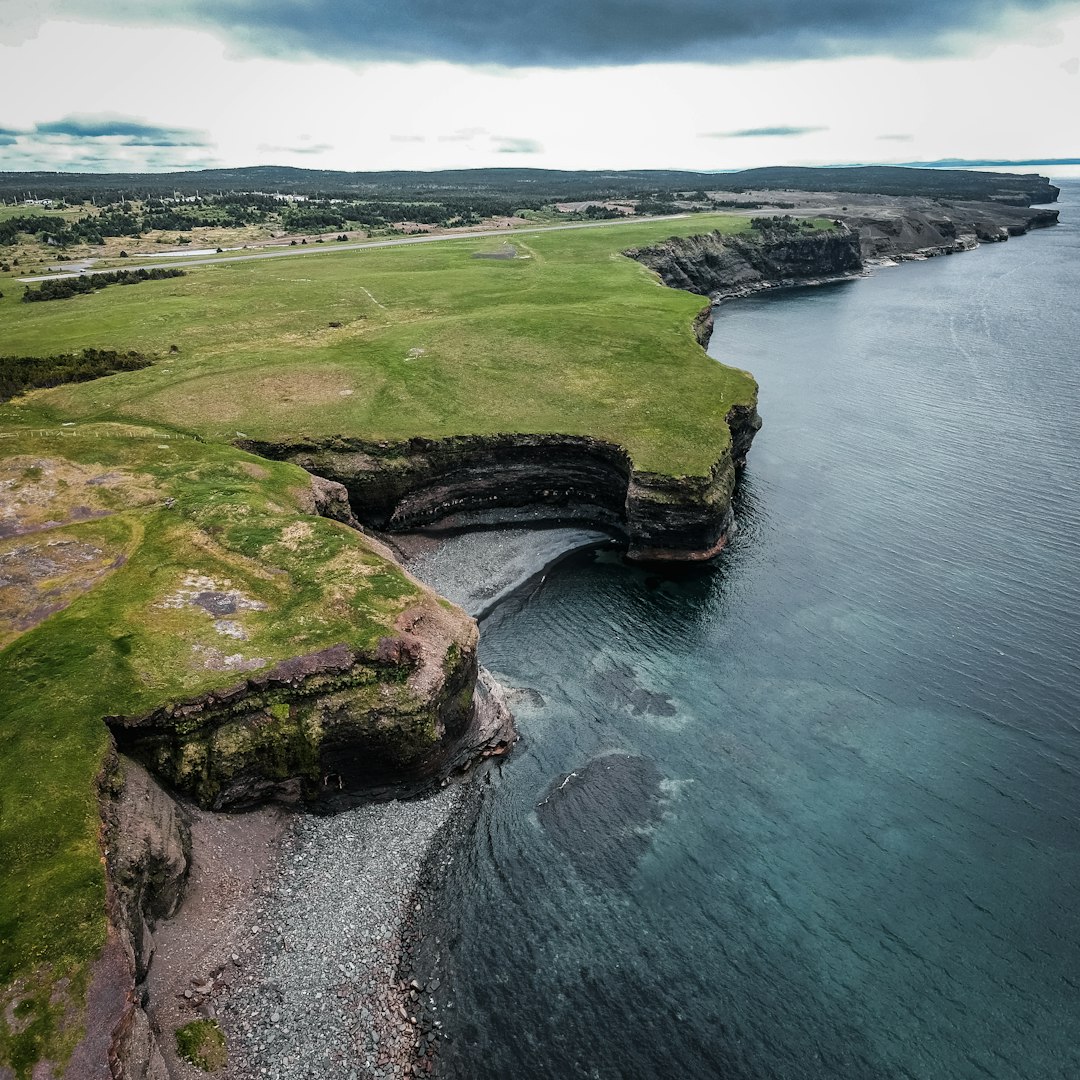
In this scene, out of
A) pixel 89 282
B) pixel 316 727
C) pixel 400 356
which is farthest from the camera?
pixel 89 282

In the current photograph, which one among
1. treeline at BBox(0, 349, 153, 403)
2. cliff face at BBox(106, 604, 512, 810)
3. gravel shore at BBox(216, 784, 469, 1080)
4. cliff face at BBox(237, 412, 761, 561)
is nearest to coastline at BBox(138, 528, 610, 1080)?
gravel shore at BBox(216, 784, 469, 1080)

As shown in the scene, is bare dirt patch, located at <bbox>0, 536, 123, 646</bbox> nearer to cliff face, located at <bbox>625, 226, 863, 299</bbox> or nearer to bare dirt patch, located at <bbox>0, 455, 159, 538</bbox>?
bare dirt patch, located at <bbox>0, 455, 159, 538</bbox>

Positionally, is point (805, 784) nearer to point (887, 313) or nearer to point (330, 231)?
point (887, 313)

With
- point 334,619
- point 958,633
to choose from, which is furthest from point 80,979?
point 958,633

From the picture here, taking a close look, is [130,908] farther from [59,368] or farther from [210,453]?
[59,368]

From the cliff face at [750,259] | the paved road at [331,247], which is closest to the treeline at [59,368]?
the paved road at [331,247]

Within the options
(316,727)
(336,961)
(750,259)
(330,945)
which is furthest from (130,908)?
(750,259)

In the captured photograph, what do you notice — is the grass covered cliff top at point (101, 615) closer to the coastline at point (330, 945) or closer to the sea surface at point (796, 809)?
the coastline at point (330, 945)
